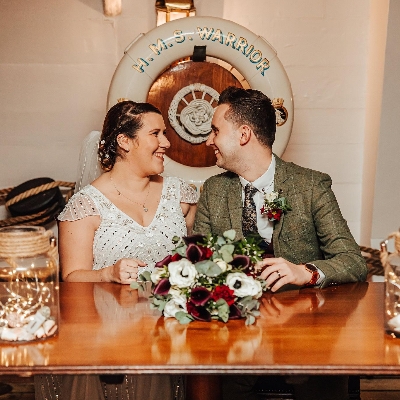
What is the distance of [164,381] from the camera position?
157cm

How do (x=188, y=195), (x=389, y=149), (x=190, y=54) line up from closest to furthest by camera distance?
(x=188, y=195), (x=190, y=54), (x=389, y=149)

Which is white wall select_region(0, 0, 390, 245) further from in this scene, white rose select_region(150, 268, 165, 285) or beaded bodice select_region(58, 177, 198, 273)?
white rose select_region(150, 268, 165, 285)

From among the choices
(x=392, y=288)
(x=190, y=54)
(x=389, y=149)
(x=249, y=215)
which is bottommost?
(x=392, y=288)

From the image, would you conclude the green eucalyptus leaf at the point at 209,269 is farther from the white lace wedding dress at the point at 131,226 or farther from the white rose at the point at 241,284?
the white lace wedding dress at the point at 131,226

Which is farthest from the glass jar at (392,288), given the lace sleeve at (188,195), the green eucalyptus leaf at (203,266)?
the lace sleeve at (188,195)

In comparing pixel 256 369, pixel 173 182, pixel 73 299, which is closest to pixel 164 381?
pixel 73 299

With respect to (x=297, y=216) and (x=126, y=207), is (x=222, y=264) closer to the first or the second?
(x=297, y=216)

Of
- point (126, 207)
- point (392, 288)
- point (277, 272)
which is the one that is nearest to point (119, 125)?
point (126, 207)

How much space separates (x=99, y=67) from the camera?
3.37 meters

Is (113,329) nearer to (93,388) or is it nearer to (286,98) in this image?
(93,388)

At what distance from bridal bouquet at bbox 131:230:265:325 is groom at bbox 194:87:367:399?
0.59 meters

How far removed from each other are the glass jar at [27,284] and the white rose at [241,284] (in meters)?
0.40

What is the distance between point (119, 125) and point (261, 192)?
602 millimetres

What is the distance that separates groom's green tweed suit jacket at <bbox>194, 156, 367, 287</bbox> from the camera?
6.52 feet
